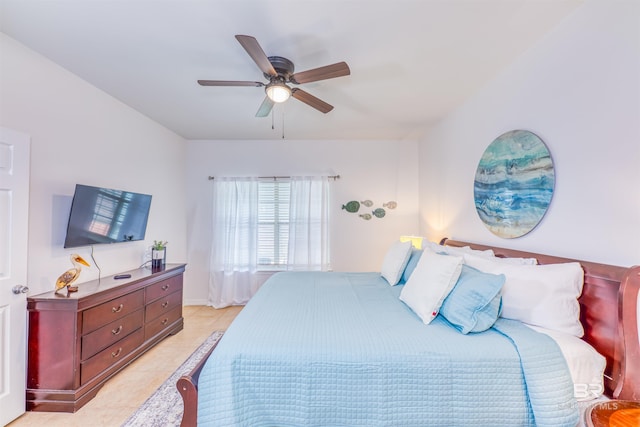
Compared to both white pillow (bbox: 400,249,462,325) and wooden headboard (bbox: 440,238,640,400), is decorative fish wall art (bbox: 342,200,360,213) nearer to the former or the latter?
white pillow (bbox: 400,249,462,325)

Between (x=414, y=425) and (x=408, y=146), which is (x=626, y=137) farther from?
(x=408, y=146)

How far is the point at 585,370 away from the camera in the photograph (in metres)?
1.31

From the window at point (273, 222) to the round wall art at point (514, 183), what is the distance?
272 cm

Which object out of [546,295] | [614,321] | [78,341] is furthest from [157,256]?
[614,321]

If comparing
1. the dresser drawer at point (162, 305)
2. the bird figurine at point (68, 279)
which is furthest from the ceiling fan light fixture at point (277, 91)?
the dresser drawer at point (162, 305)

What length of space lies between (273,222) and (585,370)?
3676 mm

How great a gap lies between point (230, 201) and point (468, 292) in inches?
139

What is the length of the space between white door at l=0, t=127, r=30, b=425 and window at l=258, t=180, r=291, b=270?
2641 mm

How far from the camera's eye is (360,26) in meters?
1.75

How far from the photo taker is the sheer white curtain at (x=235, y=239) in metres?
4.17

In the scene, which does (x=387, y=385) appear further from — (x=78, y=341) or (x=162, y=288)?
(x=162, y=288)

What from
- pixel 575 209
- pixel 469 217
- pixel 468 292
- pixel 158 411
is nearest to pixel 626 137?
pixel 575 209

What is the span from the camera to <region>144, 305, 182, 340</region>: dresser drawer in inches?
108

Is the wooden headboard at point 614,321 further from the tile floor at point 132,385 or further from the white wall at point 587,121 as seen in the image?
the tile floor at point 132,385
